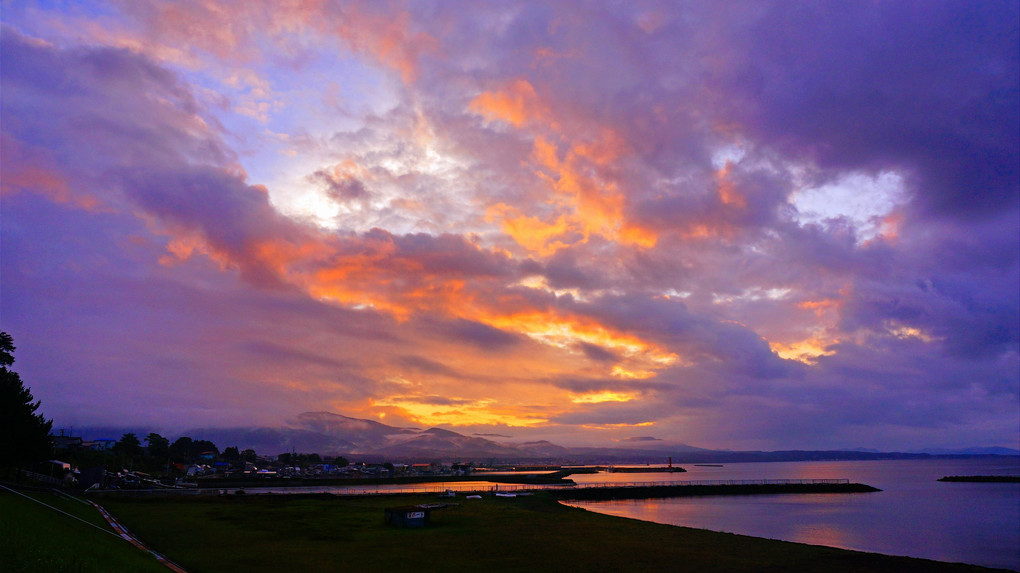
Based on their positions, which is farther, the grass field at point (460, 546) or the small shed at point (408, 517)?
the small shed at point (408, 517)

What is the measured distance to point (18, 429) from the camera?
1938 inches

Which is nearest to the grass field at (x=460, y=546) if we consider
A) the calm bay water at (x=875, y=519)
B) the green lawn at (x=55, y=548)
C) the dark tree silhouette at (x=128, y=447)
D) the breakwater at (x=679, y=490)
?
the green lawn at (x=55, y=548)

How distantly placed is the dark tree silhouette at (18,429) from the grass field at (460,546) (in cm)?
839

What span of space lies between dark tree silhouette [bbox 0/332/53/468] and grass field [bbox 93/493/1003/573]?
839 cm

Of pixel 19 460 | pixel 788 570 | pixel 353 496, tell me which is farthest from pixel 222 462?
pixel 788 570

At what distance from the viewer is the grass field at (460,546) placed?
2964 cm

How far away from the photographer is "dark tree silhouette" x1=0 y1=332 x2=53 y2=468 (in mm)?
47906

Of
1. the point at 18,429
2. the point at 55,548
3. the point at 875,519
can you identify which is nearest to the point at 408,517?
the point at 55,548

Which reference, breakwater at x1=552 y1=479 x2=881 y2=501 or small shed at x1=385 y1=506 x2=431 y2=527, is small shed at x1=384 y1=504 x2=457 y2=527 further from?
breakwater at x1=552 y1=479 x2=881 y2=501

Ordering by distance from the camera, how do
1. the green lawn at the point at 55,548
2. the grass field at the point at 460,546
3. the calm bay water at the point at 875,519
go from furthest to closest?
the calm bay water at the point at 875,519 < the grass field at the point at 460,546 < the green lawn at the point at 55,548

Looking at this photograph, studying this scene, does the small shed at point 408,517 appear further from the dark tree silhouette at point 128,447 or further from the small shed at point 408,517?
the dark tree silhouette at point 128,447

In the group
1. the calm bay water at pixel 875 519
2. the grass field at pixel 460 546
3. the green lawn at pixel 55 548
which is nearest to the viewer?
the green lawn at pixel 55 548

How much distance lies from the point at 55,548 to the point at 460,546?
2121 cm

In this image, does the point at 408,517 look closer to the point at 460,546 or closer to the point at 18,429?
the point at 460,546
